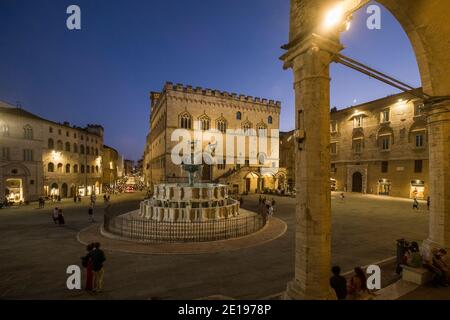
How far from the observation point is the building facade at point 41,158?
90.2 feet

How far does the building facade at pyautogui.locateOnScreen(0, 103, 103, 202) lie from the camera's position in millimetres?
27500

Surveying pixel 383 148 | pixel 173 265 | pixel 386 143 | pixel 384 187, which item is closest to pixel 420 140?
pixel 386 143

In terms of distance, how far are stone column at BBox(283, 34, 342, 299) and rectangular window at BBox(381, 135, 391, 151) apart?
34175 mm

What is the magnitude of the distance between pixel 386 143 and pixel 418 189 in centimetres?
712

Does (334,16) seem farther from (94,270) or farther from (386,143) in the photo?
(386,143)

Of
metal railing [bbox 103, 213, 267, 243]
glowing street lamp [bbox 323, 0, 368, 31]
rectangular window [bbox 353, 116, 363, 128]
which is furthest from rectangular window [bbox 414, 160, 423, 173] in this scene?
glowing street lamp [bbox 323, 0, 368, 31]

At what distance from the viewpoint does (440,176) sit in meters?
7.13
